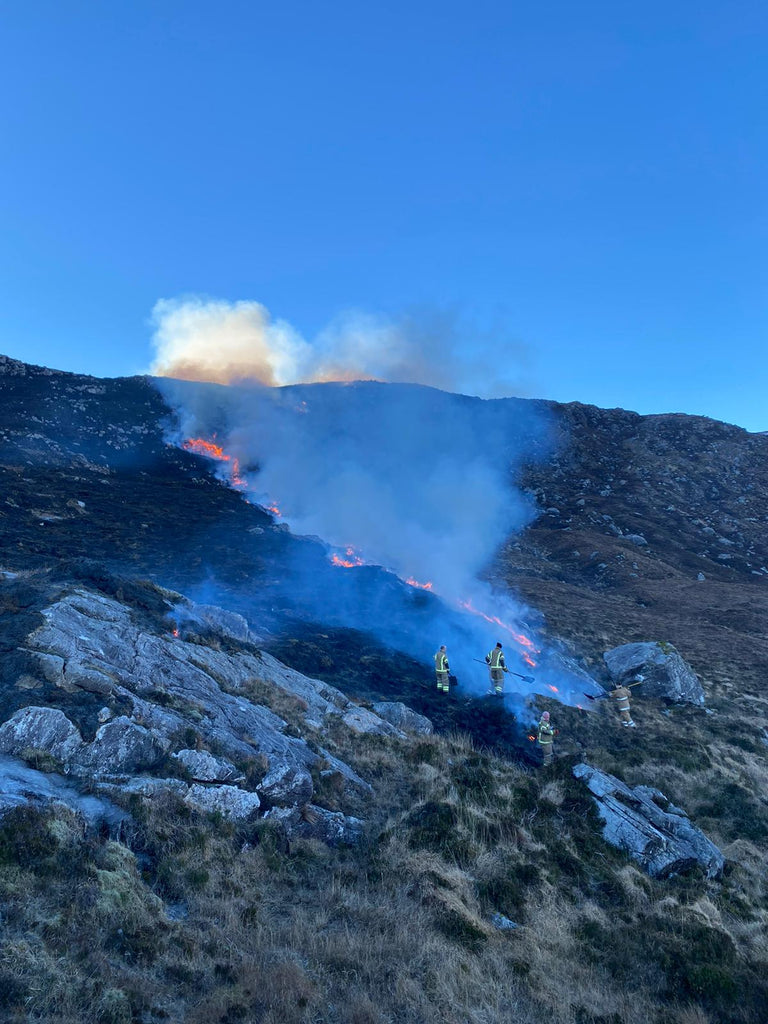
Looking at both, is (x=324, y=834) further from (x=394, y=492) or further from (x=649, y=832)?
(x=394, y=492)

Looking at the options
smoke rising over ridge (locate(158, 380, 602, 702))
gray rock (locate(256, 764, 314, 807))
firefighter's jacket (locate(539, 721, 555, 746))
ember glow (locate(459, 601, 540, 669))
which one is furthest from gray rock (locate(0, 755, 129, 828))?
ember glow (locate(459, 601, 540, 669))

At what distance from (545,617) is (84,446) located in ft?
153

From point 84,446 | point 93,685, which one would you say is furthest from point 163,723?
point 84,446

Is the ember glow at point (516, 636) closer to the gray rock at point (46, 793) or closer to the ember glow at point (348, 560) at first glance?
the ember glow at point (348, 560)

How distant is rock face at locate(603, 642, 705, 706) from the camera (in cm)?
2455

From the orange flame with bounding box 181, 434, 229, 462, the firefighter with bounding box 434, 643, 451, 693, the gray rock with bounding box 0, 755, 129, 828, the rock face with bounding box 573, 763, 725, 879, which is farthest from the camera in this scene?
the orange flame with bounding box 181, 434, 229, 462

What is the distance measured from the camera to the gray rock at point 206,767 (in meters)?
10.1

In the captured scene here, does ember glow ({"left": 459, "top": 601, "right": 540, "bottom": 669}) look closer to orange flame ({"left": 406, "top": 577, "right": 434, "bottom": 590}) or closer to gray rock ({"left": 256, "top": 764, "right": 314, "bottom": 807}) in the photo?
orange flame ({"left": 406, "top": 577, "right": 434, "bottom": 590})

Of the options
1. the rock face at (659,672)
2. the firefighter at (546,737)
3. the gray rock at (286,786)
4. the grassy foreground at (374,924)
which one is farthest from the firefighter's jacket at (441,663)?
the gray rock at (286,786)

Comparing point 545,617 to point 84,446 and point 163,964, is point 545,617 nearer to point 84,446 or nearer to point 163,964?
point 163,964

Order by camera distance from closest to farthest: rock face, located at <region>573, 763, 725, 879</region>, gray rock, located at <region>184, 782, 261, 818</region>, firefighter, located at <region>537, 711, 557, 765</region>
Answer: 1. gray rock, located at <region>184, 782, 261, 818</region>
2. rock face, located at <region>573, 763, 725, 879</region>
3. firefighter, located at <region>537, 711, 557, 765</region>

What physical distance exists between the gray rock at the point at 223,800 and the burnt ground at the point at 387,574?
5163mm

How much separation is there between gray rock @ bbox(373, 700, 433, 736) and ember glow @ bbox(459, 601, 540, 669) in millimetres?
10500

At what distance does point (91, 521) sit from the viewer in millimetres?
34906
